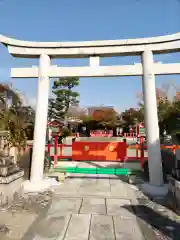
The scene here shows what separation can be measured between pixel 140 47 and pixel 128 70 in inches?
32.8

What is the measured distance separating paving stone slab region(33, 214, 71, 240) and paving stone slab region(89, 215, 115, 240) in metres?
0.51

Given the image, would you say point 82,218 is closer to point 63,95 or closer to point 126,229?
point 126,229

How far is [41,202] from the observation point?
4594 mm

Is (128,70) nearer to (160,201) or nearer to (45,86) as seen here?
(45,86)

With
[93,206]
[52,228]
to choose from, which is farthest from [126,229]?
[52,228]

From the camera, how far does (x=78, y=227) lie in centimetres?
340

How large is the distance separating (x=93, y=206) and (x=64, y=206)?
0.69m

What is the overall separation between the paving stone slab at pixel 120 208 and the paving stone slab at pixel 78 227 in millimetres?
607

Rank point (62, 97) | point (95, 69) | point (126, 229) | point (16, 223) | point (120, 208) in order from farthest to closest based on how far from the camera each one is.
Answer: point (62, 97) < point (95, 69) < point (120, 208) < point (16, 223) < point (126, 229)

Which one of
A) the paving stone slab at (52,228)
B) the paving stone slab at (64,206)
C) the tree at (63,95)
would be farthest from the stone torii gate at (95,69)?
the tree at (63,95)

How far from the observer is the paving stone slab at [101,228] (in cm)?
312

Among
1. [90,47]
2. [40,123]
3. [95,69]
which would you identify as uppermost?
[90,47]

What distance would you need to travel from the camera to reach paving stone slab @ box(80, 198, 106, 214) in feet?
13.4

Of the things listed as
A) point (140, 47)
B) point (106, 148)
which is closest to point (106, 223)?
point (140, 47)
